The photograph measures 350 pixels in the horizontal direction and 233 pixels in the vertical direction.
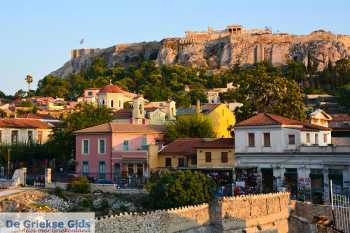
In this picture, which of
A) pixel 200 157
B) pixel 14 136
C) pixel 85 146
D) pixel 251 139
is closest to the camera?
pixel 251 139

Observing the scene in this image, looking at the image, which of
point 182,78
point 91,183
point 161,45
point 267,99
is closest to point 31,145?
point 91,183

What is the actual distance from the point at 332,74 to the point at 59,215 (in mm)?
86640

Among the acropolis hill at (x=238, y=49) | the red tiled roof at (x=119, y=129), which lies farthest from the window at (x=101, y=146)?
the acropolis hill at (x=238, y=49)

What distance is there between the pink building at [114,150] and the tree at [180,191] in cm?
1146

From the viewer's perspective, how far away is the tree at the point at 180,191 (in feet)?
122

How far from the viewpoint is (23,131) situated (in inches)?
2618

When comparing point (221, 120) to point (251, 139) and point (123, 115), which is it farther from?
point (251, 139)

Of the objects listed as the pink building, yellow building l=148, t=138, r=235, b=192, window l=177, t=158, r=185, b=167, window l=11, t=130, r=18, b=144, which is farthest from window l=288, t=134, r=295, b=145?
window l=11, t=130, r=18, b=144

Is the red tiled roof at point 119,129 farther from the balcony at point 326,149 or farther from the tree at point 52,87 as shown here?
the tree at point 52,87

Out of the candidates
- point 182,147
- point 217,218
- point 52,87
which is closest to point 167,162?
point 182,147

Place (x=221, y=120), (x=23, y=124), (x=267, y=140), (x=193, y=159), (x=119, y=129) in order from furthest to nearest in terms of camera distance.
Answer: (x=23, y=124) → (x=221, y=120) → (x=119, y=129) → (x=193, y=159) → (x=267, y=140)

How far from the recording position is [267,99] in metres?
55.9

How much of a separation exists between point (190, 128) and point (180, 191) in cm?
1811

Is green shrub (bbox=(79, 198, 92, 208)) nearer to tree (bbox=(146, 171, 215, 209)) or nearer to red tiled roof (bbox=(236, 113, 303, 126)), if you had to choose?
tree (bbox=(146, 171, 215, 209))
